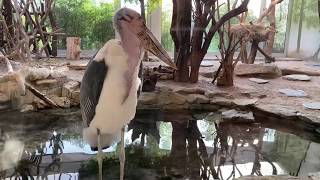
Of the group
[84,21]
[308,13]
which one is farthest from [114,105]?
[308,13]

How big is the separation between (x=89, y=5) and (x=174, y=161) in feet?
17.6

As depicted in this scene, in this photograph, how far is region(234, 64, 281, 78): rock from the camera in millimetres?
6531

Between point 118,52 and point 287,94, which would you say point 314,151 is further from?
→ point 118,52

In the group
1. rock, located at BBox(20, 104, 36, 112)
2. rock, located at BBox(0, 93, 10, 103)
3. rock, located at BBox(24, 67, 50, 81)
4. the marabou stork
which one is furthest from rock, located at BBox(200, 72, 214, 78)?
the marabou stork

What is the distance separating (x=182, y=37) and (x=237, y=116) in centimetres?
181

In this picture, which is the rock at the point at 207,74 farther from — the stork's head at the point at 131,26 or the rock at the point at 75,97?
the stork's head at the point at 131,26

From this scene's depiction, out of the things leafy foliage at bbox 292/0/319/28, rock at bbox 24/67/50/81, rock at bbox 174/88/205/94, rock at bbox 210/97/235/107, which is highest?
leafy foliage at bbox 292/0/319/28

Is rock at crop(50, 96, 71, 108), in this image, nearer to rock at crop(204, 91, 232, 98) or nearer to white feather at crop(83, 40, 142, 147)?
rock at crop(204, 91, 232, 98)

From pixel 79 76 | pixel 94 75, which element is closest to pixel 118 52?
pixel 94 75

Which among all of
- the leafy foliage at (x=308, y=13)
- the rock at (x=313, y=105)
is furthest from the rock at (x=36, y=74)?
the leafy foliage at (x=308, y=13)

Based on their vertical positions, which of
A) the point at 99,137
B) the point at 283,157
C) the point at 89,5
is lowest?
the point at 283,157

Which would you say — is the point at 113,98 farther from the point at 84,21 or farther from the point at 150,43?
the point at 84,21

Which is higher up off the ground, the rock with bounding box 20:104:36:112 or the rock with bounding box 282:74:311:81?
the rock with bounding box 282:74:311:81

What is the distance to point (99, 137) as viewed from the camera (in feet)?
8.07
